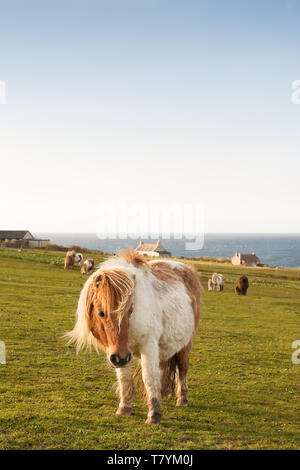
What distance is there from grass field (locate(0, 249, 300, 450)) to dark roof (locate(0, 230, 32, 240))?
65048mm

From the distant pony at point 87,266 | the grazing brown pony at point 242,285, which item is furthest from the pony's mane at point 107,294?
the distant pony at point 87,266

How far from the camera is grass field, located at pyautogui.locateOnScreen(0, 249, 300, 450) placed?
612 cm

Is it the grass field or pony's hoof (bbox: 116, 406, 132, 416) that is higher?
pony's hoof (bbox: 116, 406, 132, 416)

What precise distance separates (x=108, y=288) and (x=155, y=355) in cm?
156

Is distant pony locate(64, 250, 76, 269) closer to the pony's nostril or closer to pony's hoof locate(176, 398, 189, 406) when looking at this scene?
pony's hoof locate(176, 398, 189, 406)

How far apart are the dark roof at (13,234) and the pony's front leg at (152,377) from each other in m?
77.8

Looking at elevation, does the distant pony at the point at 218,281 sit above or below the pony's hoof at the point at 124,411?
below

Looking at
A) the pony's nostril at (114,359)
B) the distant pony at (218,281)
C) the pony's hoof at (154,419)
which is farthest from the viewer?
the distant pony at (218,281)

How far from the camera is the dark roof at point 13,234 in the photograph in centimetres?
7954

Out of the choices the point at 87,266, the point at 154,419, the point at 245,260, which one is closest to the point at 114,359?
the point at 154,419

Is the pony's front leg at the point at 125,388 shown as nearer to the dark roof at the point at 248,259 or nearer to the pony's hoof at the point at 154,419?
the pony's hoof at the point at 154,419

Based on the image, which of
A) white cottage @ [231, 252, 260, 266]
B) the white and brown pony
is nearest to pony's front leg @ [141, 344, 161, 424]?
the white and brown pony

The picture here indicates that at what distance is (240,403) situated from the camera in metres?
8.38

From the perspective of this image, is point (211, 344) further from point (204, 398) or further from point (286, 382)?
point (204, 398)
